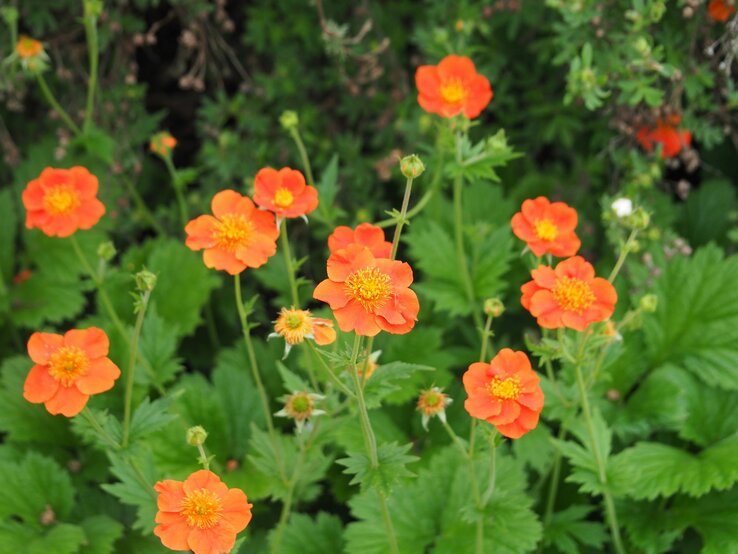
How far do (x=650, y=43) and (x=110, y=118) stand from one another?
75.4 inches

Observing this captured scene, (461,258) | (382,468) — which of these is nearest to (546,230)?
(461,258)

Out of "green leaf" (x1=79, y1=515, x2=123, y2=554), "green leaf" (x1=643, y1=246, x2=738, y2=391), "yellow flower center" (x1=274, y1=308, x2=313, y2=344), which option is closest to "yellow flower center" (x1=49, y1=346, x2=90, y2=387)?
"yellow flower center" (x1=274, y1=308, x2=313, y2=344)

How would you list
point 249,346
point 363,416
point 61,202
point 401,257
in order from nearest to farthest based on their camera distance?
point 363,416 → point 249,346 → point 61,202 → point 401,257

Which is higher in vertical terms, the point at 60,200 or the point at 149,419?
the point at 60,200

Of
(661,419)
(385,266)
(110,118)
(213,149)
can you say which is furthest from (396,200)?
(385,266)

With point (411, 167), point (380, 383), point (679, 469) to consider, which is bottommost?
point (679, 469)

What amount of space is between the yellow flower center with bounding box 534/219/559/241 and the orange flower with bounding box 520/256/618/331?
169 mm

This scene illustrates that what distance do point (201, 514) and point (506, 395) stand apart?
0.60 metres

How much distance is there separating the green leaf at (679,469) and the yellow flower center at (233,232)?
1033mm

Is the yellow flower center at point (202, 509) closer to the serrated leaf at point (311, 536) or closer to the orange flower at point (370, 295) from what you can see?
the orange flower at point (370, 295)

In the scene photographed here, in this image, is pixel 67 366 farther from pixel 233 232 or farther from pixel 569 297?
pixel 569 297

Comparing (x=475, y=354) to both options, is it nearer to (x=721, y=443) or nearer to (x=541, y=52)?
(x=721, y=443)

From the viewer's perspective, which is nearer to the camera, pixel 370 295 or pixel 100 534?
pixel 370 295

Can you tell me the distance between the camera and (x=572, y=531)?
225 cm
